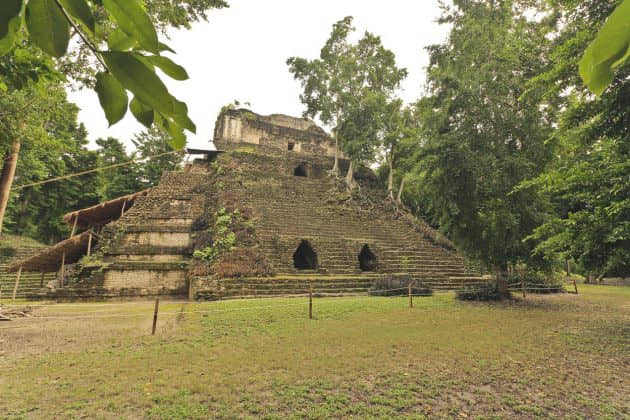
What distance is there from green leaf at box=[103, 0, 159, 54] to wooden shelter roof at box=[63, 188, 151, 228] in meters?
16.2

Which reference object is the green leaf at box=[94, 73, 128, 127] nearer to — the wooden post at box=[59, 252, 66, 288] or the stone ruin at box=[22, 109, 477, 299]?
the stone ruin at box=[22, 109, 477, 299]

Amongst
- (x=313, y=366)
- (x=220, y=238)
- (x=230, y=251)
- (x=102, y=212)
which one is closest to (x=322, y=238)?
(x=230, y=251)

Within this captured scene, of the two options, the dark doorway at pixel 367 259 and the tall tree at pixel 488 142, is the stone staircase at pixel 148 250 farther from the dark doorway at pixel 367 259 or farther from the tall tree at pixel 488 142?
the tall tree at pixel 488 142

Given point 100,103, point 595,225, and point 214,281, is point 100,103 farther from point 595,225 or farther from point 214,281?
point 214,281

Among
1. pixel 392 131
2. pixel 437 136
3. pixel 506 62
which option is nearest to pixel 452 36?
pixel 506 62

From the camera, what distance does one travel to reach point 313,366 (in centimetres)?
396

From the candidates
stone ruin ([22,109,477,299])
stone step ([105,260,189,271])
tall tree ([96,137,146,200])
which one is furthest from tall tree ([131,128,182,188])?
stone step ([105,260,189,271])

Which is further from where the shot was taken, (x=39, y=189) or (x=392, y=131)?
(x=39, y=189)

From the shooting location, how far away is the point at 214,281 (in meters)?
9.40

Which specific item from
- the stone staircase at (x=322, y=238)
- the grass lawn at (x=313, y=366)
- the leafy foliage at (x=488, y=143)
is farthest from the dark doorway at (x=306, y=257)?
the grass lawn at (x=313, y=366)

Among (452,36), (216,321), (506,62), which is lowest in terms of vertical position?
(216,321)

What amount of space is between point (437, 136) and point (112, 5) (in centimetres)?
930

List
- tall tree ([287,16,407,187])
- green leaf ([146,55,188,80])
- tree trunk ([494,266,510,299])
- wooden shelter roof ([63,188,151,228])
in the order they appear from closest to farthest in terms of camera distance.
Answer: green leaf ([146,55,188,80]) → tree trunk ([494,266,510,299]) → wooden shelter roof ([63,188,151,228]) → tall tree ([287,16,407,187])

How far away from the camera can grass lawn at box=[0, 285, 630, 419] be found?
295 cm
